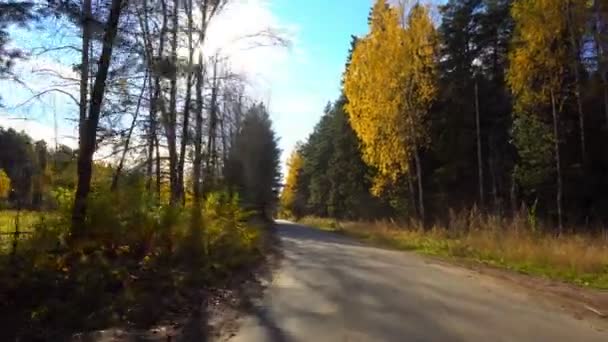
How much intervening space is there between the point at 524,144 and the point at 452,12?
14.8 meters

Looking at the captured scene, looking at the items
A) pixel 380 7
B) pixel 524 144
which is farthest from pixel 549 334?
pixel 380 7

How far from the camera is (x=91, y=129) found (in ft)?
41.9

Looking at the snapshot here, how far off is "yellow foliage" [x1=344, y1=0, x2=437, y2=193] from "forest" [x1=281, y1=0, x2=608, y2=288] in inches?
2.7

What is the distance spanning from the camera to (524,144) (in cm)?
3525

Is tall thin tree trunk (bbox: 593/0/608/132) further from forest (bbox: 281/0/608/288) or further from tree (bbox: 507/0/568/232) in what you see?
tree (bbox: 507/0/568/232)

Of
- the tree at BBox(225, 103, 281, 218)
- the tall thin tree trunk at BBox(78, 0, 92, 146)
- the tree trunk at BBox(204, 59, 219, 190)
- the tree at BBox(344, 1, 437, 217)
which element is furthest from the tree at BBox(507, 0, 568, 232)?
the tree at BBox(225, 103, 281, 218)

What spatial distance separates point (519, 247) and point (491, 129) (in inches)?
1047

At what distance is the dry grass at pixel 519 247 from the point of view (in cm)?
1658

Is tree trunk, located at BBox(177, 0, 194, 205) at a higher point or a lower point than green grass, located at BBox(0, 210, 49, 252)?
higher

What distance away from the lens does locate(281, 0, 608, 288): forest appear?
24188 millimetres

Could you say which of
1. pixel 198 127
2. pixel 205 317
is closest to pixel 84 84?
pixel 205 317

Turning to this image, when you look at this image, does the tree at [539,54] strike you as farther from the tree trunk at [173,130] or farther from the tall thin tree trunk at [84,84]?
the tall thin tree trunk at [84,84]

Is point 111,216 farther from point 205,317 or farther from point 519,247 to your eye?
point 519,247

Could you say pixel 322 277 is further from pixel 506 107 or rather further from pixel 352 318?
pixel 506 107
